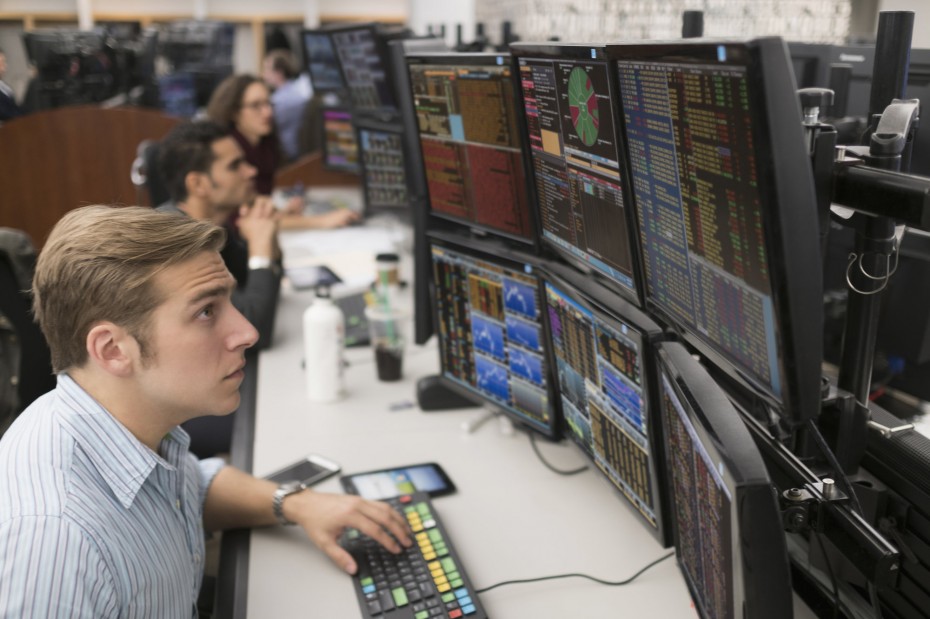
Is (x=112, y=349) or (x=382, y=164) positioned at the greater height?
(x=112, y=349)

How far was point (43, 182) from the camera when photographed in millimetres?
4777

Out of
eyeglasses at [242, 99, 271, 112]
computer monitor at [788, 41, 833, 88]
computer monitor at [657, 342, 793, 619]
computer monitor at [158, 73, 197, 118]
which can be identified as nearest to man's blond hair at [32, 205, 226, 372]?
computer monitor at [657, 342, 793, 619]

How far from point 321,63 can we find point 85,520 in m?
2.83

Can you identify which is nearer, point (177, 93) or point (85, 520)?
point (85, 520)

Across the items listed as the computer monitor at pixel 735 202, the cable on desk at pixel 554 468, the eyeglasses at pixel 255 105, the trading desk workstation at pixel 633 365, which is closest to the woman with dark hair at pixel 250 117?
the eyeglasses at pixel 255 105

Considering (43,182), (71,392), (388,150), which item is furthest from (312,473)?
(43,182)

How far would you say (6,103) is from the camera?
A: 464cm

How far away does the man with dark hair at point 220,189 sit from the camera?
97.1 inches

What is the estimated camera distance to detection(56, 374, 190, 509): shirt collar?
1015mm

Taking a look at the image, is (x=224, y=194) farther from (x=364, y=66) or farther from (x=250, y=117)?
(x=250, y=117)

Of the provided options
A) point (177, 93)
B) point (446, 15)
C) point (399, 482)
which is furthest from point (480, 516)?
point (446, 15)

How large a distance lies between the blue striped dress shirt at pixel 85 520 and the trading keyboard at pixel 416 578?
0.85ft

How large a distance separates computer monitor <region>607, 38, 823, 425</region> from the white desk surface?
44 cm

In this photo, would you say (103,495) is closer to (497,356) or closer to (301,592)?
(301,592)
